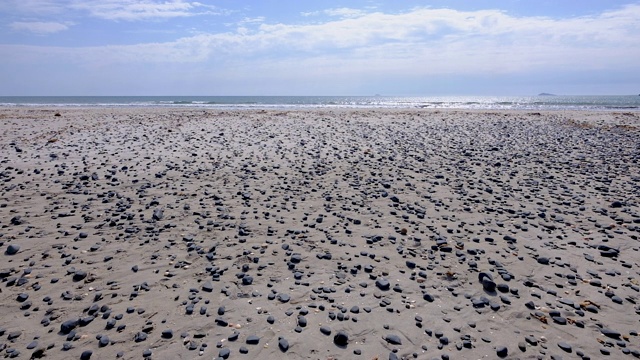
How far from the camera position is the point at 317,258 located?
6734 mm

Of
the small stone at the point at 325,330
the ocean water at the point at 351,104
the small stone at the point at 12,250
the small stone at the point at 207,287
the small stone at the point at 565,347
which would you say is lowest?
the small stone at the point at 565,347

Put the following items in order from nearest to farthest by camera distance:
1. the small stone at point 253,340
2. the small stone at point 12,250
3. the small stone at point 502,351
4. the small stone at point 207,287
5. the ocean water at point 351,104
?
the small stone at point 502,351, the small stone at point 253,340, the small stone at point 207,287, the small stone at point 12,250, the ocean water at point 351,104

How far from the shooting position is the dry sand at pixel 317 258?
475 cm

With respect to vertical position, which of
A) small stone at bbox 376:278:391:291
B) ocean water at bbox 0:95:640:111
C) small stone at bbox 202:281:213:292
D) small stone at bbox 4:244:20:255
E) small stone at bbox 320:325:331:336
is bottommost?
small stone at bbox 320:325:331:336

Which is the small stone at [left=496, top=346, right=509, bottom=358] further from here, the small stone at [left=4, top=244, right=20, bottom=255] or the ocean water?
the ocean water

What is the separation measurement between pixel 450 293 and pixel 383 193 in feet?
14.8

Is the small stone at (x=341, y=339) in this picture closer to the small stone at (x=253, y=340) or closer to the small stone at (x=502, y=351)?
the small stone at (x=253, y=340)

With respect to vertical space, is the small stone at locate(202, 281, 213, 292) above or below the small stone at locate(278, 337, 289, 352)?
above

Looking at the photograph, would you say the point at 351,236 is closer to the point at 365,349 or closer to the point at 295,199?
the point at 295,199

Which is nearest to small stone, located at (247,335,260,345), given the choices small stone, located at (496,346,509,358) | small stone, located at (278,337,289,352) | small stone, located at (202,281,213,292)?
small stone, located at (278,337,289,352)

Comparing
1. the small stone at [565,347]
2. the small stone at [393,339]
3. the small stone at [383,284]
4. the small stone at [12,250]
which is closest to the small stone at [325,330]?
the small stone at [393,339]

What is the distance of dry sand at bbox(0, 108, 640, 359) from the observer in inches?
187

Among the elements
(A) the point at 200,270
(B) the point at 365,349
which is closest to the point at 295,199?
(A) the point at 200,270

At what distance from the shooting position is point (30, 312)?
5.17 meters
